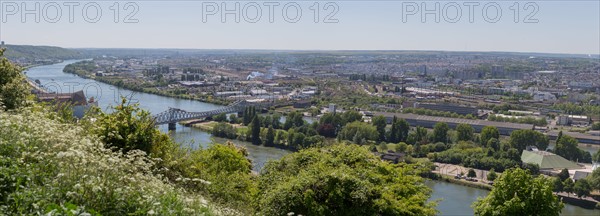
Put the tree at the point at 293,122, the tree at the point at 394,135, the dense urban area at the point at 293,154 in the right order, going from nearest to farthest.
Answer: the dense urban area at the point at 293,154, the tree at the point at 394,135, the tree at the point at 293,122

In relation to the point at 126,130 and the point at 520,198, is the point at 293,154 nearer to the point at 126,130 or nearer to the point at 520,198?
the point at 126,130

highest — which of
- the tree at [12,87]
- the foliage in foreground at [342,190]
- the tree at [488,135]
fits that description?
the tree at [12,87]

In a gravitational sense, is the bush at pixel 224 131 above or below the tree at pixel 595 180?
above

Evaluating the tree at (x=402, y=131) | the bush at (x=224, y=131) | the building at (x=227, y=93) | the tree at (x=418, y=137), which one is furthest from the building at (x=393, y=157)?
the building at (x=227, y=93)

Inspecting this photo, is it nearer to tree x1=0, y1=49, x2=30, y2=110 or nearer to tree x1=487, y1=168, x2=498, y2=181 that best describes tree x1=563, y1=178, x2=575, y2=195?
tree x1=487, y1=168, x2=498, y2=181

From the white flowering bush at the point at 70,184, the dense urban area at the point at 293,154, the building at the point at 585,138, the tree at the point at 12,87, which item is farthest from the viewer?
the building at the point at 585,138

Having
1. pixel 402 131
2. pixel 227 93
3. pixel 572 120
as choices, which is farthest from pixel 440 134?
pixel 227 93

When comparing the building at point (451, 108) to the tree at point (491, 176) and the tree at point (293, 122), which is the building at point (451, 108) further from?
the tree at point (491, 176)

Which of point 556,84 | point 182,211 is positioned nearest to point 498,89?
point 556,84
